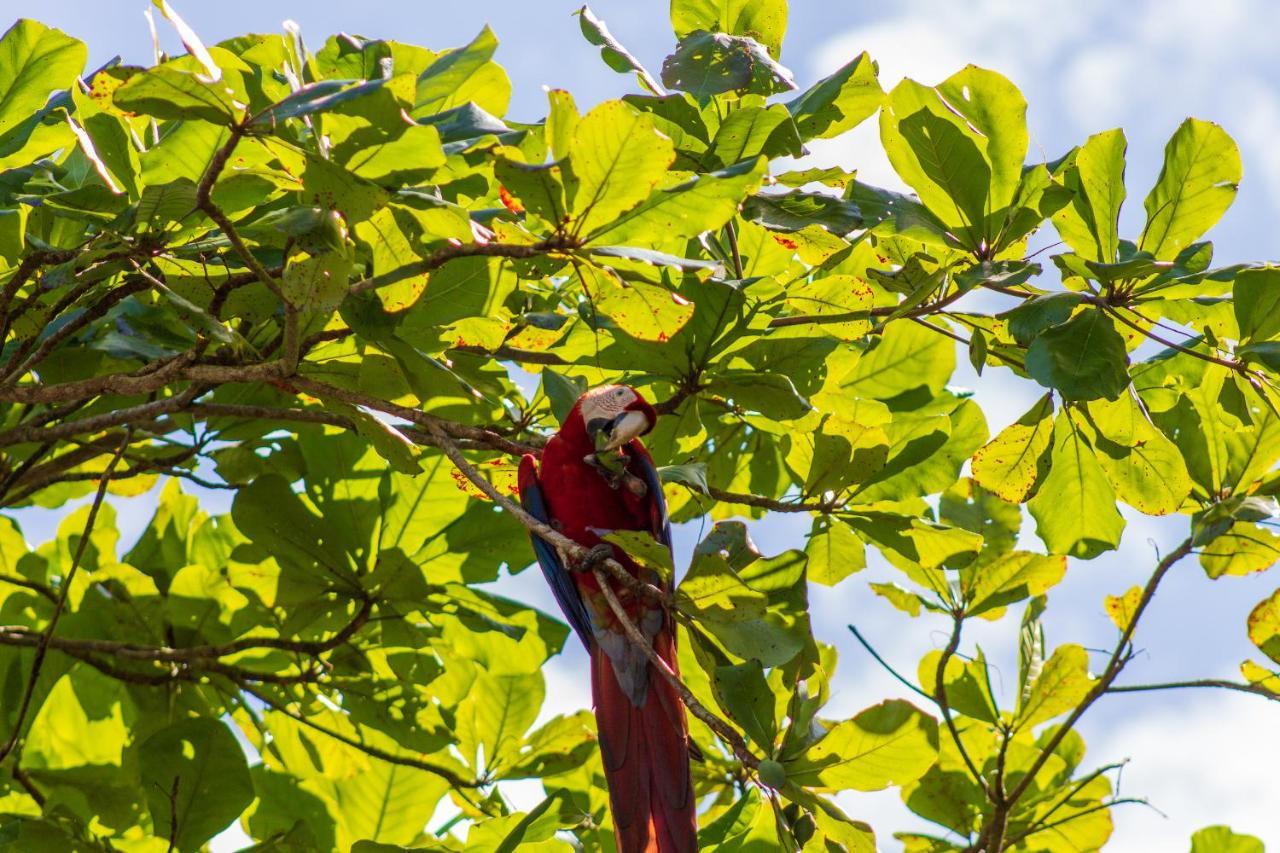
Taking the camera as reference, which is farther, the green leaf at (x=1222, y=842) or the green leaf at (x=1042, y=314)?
the green leaf at (x=1222, y=842)

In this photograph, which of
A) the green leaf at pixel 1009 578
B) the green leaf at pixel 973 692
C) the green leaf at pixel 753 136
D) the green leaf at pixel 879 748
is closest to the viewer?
the green leaf at pixel 879 748

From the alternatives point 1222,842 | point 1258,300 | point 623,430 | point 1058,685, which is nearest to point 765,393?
point 623,430

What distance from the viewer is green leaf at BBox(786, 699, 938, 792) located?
1822 mm

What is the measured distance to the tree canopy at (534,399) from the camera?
1833 millimetres

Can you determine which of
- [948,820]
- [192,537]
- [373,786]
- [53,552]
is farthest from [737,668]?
[53,552]

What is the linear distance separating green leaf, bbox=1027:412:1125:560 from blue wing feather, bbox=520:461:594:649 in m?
0.92

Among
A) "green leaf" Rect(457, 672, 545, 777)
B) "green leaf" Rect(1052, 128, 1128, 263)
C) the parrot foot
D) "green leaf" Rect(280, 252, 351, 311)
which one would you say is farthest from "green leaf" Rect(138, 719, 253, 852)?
"green leaf" Rect(1052, 128, 1128, 263)

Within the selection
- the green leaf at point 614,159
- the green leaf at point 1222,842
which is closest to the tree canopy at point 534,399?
the green leaf at point 614,159

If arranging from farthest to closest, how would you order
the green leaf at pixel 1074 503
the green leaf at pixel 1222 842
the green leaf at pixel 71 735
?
the green leaf at pixel 71 735, the green leaf at pixel 1222 842, the green leaf at pixel 1074 503

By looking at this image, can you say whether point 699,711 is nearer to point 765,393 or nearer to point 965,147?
point 765,393

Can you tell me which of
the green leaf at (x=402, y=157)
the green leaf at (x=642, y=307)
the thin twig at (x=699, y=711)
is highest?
the green leaf at (x=402, y=157)

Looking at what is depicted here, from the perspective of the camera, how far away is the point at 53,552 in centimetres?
342

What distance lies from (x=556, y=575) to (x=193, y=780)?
31.9 inches

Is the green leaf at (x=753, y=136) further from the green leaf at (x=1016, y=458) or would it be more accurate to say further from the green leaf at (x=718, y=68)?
the green leaf at (x=1016, y=458)
